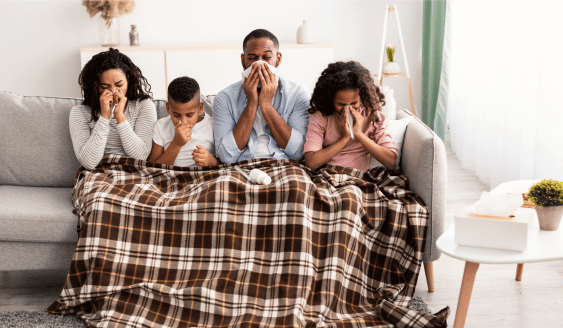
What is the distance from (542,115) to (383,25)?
2.27m

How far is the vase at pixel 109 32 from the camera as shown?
4.45m

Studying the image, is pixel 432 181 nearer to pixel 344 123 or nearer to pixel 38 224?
pixel 344 123

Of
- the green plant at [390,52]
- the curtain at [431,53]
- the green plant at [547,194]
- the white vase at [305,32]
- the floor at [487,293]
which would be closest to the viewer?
the green plant at [547,194]

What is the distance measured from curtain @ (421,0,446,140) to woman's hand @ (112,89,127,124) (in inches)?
108

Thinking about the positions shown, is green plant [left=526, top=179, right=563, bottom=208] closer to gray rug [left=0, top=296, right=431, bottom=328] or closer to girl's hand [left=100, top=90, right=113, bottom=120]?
gray rug [left=0, top=296, right=431, bottom=328]

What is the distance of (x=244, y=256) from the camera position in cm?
178

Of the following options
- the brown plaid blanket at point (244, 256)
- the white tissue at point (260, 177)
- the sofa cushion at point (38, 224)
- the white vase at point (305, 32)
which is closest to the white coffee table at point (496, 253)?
the brown plaid blanket at point (244, 256)

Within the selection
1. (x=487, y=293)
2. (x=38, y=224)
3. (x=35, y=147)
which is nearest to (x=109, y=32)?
(x=35, y=147)

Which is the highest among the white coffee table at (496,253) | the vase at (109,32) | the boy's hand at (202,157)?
the vase at (109,32)

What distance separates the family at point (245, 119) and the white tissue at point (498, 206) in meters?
0.60

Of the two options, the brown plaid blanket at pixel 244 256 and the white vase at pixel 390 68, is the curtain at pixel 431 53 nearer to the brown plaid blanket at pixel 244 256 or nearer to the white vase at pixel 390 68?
the white vase at pixel 390 68

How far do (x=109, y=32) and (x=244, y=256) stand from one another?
3293mm

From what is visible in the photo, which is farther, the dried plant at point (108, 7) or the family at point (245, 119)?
the dried plant at point (108, 7)

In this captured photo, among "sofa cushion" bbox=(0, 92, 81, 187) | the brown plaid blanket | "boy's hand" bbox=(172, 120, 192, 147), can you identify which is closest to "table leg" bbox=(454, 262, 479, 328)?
the brown plaid blanket
